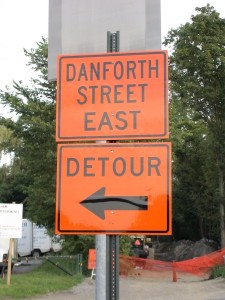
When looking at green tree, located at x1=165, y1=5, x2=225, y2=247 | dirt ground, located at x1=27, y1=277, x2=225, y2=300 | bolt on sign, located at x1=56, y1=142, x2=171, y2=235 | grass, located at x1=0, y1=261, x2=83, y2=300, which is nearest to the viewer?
bolt on sign, located at x1=56, y1=142, x2=171, y2=235

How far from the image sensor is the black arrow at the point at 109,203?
324 cm

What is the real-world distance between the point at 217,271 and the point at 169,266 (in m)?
2.30

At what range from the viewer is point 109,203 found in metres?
3.27

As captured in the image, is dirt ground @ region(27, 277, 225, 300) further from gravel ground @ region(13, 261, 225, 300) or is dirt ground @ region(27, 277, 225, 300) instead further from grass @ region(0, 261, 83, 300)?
grass @ region(0, 261, 83, 300)

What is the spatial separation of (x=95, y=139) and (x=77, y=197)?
1.30 feet

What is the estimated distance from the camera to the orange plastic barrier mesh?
2344 centimetres

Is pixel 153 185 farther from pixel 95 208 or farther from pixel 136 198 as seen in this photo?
pixel 95 208

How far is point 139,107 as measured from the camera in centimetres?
333

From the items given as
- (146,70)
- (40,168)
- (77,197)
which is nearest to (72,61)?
(146,70)

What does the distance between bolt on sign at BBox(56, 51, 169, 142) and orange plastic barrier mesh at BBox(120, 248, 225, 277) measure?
803 inches

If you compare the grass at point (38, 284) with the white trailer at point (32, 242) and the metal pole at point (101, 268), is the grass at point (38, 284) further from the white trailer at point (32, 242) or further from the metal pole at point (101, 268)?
the white trailer at point (32, 242)

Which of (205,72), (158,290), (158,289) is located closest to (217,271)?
(158,289)

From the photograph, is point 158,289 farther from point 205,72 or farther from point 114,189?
point 114,189

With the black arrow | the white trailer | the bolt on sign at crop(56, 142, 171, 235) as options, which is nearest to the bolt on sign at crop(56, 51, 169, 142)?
the bolt on sign at crop(56, 142, 171, 235)
